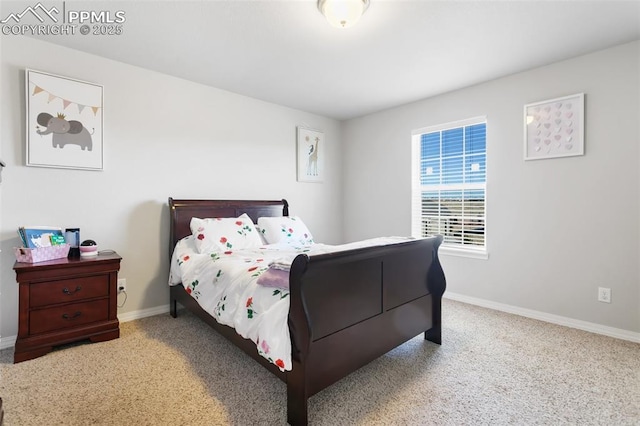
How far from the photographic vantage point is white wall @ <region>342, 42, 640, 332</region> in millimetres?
2492

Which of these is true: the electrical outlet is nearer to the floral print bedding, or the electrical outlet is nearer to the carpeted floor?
the carpeted floor

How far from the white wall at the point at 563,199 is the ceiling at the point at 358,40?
0.72 feet

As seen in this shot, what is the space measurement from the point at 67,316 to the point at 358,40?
308cm

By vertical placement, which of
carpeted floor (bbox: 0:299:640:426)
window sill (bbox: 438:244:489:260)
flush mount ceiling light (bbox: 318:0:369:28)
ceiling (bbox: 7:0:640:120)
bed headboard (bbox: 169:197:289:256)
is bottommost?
carpeted floor (bbox: 0:299:640:426)

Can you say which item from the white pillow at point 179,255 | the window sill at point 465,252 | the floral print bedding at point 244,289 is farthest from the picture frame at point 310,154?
the window sill at point 465,252

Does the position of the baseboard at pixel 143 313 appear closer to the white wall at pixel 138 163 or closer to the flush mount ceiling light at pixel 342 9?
the white wall at pixel 138 163

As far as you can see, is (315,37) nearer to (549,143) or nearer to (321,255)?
(321,255)

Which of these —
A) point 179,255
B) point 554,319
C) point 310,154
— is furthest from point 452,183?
point 179,255

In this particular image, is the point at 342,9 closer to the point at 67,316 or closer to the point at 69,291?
the point at 69,291

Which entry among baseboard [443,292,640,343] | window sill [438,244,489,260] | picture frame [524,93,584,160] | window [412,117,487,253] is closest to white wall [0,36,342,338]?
window [412,117,487,253]

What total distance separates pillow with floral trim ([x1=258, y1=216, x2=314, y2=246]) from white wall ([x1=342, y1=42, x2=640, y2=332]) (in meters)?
1.73

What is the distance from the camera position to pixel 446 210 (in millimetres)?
3691

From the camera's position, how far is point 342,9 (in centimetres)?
187

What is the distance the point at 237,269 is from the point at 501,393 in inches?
70.4
